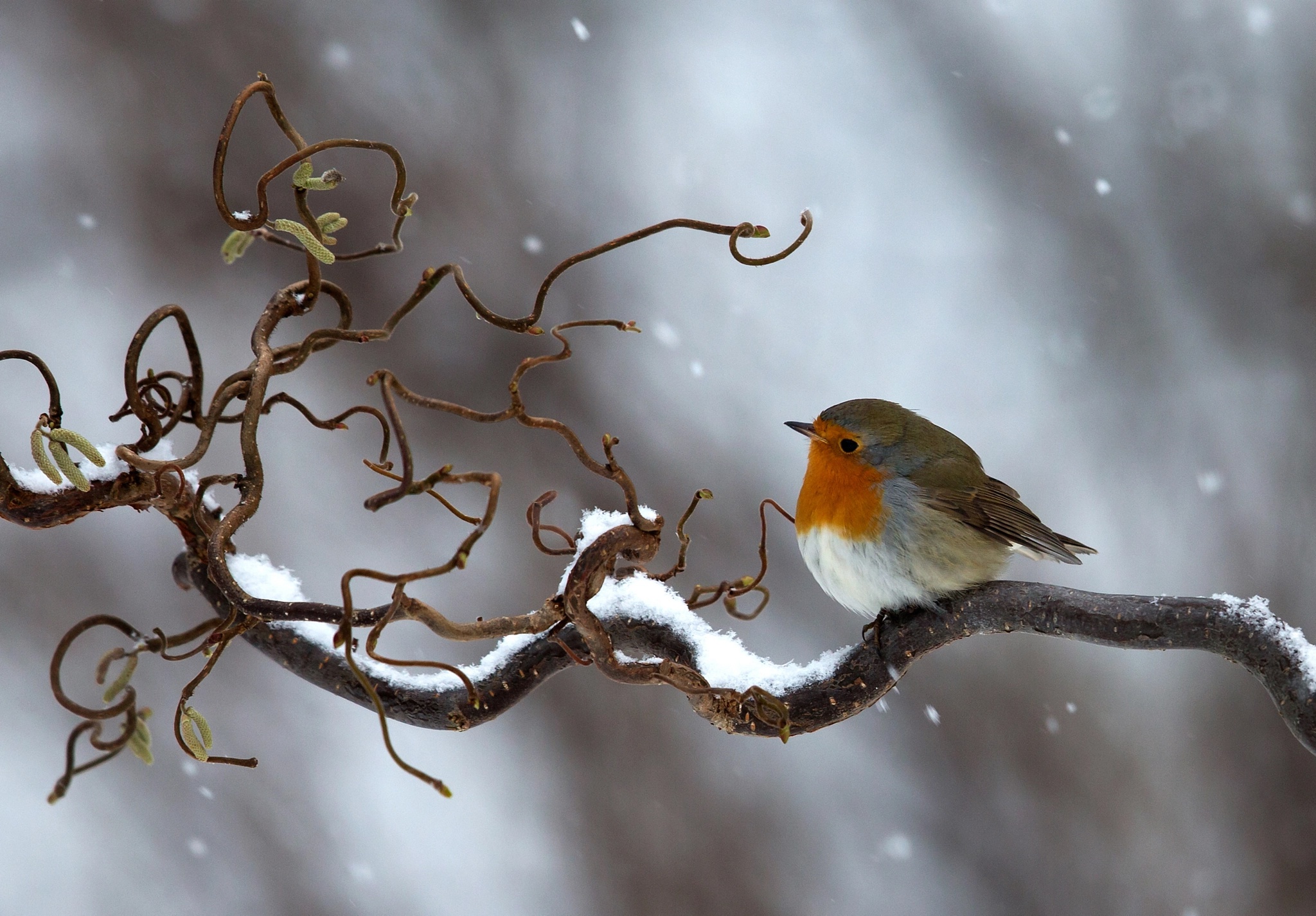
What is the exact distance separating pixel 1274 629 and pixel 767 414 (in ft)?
7.24

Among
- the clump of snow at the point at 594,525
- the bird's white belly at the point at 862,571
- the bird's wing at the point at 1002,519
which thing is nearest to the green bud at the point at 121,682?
the clump of snow at the point at 594,525

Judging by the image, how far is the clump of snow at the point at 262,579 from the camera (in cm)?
112

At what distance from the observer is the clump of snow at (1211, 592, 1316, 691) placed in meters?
0.88

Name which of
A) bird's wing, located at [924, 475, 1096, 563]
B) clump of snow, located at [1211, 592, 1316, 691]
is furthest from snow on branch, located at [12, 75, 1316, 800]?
bird's wing, located at [924, 475, 1096, 563]

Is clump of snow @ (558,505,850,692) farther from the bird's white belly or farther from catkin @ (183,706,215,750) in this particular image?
catkin @ (183,706,215,750)

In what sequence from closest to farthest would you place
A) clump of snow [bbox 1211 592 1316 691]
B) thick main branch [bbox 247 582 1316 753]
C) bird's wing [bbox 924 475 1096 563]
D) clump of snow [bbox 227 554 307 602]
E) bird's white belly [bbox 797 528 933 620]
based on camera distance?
clump of snow [bbox 1211 592 1316 691], thick main branch [bbox 247 582 1316 753], clump of snow [bbox 227 554 307 602], bird's white belly [bbox 797 528 933 620], bird's wing [bbox 924 475 1096 563]

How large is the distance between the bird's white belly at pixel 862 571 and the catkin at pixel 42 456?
0.97 metres

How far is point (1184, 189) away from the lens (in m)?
3.05

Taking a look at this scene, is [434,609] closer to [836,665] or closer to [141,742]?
[141,742]

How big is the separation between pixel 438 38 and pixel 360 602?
1596 millimetres

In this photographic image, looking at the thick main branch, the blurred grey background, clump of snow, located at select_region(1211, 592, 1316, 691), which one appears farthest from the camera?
the blurred grey background

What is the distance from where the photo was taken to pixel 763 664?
46.4 inches

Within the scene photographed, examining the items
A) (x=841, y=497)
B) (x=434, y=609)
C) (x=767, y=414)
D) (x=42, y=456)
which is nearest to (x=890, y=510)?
(x=841, y=497)

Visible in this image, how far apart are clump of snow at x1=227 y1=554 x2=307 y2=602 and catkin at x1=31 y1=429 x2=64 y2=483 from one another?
0.21 m
